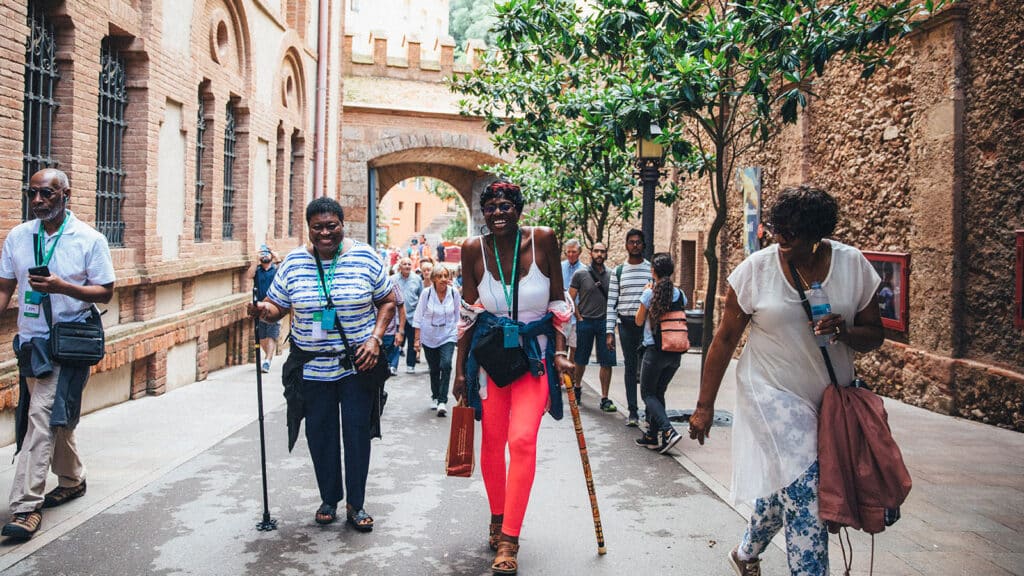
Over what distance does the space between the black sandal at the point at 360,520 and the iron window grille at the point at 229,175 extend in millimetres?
10066

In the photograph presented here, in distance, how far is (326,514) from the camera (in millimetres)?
5320

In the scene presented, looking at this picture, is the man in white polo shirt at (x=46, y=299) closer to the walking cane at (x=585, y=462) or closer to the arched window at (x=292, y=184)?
the walking cane at (x=585, y=462)

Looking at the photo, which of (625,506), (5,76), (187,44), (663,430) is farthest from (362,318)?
(187,44)

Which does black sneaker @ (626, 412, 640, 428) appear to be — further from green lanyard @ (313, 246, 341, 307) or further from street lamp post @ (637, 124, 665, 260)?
green lanyard @ (313, 246, 341, 307)

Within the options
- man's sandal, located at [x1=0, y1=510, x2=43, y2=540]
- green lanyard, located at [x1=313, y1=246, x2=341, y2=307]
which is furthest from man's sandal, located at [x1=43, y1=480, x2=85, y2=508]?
green lanyard, located at [x1=313, y1=246, x2=341, y2=307]

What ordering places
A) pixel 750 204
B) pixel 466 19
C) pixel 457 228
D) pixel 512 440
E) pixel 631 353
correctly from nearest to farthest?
pixel 512 440 → pixel 631 353 → pixel 750 204 → pixel 457 228 → pixel 466 19

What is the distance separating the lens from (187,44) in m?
11.6

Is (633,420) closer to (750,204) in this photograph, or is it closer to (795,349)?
(795,349)

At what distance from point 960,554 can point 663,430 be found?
2999 mm

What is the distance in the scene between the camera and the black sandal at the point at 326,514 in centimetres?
531

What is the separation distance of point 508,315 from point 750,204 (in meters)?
11.7

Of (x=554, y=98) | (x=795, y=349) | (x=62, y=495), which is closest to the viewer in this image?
(x=795, y=349)

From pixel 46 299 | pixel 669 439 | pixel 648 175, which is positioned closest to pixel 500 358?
pixel 46 299

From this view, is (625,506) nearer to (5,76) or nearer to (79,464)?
(79,464)
